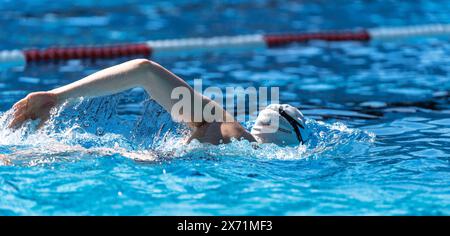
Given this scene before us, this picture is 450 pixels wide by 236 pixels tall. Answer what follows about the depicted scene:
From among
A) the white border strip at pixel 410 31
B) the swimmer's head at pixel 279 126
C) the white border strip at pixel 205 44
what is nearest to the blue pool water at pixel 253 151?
the swimmer's head at pixel 279 126

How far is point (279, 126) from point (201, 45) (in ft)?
12.9

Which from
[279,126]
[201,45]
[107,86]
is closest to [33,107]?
[107,86]

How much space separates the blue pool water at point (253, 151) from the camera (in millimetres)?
3184

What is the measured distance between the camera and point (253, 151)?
3.73 metres

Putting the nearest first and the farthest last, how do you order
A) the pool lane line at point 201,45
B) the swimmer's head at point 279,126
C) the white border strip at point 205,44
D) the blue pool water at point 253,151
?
the blue pool water at point 253,151
the swimmer's head at point 279,126
the pool lane line at point 201,45
the white border strip at point 205,44

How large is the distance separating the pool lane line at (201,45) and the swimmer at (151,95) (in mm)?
3416

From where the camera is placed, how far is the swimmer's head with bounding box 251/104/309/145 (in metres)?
3.77

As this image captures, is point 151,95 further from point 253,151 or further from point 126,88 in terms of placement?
point 253,151

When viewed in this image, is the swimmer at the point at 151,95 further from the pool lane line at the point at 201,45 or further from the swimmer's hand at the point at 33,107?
the pool lane line at the point at 201,45

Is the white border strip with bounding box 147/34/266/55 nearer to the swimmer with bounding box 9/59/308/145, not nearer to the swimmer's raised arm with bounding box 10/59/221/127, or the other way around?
the swimmer with bounding box 9/59/308/145

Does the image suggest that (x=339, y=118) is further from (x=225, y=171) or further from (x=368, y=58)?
(x=368, y=58)

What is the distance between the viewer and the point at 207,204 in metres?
3.17

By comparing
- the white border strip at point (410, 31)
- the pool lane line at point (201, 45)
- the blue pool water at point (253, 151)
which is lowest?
the blue pool water at point (253, 151)
